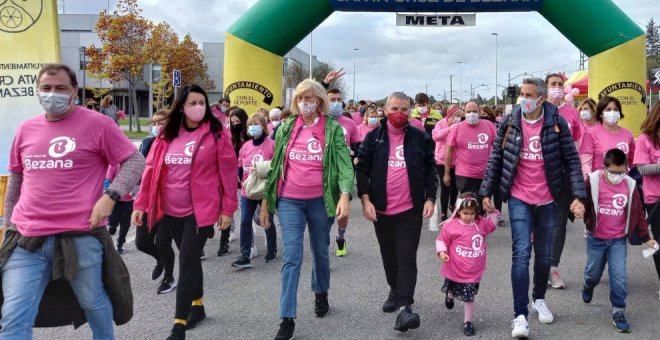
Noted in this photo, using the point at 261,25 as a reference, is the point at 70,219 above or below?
below

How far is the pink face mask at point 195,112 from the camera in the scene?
4504mm

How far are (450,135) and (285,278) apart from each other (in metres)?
4.21

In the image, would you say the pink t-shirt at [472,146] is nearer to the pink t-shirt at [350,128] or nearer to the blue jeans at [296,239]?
the pink t-shirt at [350,128]

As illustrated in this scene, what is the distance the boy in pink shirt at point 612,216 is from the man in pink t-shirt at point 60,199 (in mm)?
3809

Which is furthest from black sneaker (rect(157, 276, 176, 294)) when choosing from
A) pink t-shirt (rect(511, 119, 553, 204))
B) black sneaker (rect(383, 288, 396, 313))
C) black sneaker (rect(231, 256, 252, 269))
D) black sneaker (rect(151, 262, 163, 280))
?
pink t-shirt (rect(511, 119, 553, 204))

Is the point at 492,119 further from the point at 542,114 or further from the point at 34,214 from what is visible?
the point at 34,214

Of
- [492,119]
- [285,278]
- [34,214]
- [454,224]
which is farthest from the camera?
[492,119]

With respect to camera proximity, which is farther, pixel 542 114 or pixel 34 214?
pixel 542 114

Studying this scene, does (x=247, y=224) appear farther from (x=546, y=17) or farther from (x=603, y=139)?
(x=546, y=17)

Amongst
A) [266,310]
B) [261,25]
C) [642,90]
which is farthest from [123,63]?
[266,310]

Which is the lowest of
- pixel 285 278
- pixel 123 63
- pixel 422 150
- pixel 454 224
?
pixel 285 278

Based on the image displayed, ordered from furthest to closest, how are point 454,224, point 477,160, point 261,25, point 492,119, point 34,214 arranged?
1. point 261,25
2. point 492,119
3. point 477,160
4. point 454,224
5. point 34,214

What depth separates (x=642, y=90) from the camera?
1251cm

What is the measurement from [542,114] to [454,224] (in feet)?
3.72
